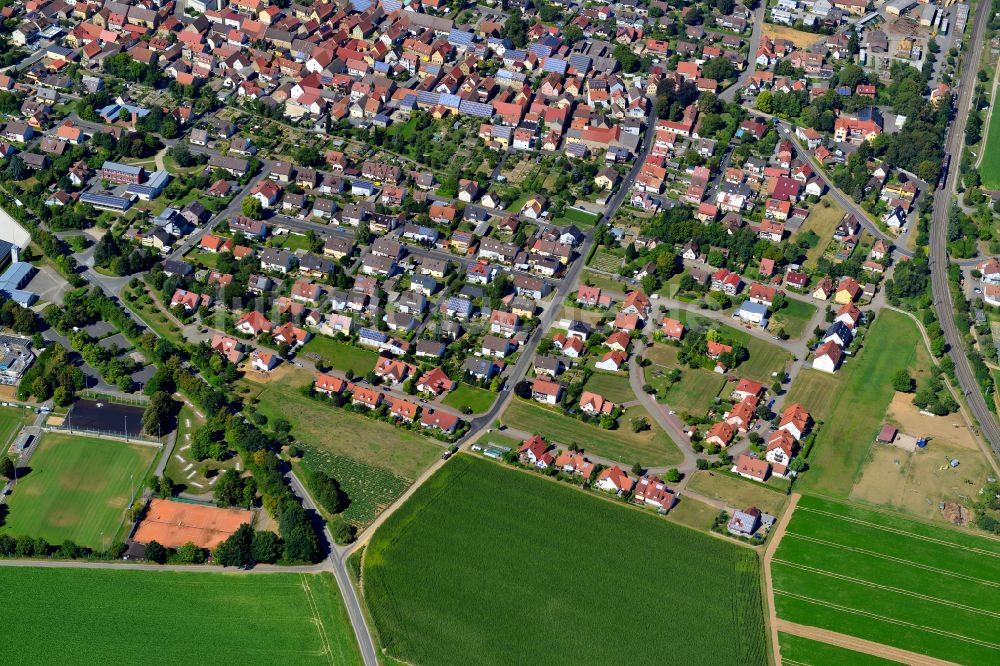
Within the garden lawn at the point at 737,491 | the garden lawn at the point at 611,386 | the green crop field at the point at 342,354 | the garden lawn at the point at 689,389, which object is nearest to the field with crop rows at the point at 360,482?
the green crop field at the point at 342,354

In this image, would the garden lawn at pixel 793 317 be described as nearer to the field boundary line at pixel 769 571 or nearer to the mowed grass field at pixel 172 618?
the field boundary line at pixel 769 571

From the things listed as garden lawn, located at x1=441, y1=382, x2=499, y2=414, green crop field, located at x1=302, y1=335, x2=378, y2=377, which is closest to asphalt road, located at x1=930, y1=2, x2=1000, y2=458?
garden lawn, located at x1=441, y1=382, x2=499, y2=414

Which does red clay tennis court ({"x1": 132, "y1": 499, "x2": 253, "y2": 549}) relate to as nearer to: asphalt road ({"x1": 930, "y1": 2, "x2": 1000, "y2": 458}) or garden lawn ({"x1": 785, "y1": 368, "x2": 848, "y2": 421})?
garden lawn ({"x1": 785, "y1": 368, "x2": 848, "y2": 421})

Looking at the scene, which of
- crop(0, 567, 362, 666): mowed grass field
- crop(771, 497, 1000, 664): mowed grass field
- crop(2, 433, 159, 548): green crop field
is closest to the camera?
crop(0, 567, 362, 666): mowed grass field

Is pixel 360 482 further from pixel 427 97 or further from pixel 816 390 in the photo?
pixel 427 97

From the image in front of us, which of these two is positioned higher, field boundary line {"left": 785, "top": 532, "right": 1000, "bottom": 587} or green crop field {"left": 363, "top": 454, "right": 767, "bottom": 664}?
field boundary line {"left": 785, "top": 532, "right": 1000, "bottom": 587}

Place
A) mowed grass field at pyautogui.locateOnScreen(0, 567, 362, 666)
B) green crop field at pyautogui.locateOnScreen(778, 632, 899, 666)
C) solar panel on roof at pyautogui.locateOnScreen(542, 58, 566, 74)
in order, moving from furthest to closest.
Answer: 1. solar panel on roof at pyautogui.locateOnScreen(542, 58, 566, 74)
2. green crop field at pyautogui.locateOnScreen(778, 632, 899, 666)
3. mowed grass field at pyautogui.locateOnScreen(0, 567, 362, 666)

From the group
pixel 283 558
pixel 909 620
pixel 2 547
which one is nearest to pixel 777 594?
pixel 909 620

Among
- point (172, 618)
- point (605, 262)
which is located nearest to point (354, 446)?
point (172, 618)
